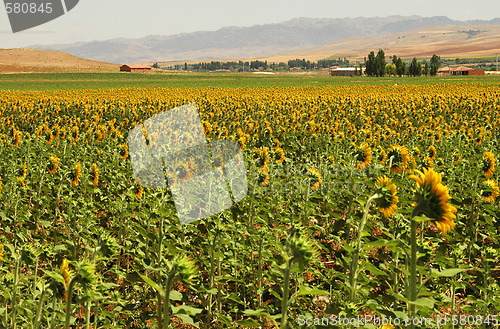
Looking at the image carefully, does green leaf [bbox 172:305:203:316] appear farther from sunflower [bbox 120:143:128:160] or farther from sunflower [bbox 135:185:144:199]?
sunflower [bbox 120:143:128:160]

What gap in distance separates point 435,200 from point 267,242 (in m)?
3.08

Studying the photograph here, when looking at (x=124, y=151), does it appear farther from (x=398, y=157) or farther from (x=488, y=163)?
(x=488, y=163)

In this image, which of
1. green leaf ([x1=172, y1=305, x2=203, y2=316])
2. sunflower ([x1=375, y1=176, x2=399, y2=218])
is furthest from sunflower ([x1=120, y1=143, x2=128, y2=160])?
green leaf ([x1=172, y1=305, x2=203, y2=316])

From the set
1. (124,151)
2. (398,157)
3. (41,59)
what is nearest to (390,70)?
(124,151)

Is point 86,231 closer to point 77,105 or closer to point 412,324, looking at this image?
point 412,324

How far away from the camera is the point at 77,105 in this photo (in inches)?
845

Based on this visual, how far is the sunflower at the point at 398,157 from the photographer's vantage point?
212 inches

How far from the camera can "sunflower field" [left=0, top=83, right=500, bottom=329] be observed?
102 inches

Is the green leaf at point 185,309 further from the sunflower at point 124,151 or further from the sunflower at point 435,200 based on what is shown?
the sunflower at point 124,151

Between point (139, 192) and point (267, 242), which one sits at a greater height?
point (139, 192)

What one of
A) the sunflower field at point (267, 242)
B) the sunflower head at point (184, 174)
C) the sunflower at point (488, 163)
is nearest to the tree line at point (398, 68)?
the sunflower field at point (267, 242)

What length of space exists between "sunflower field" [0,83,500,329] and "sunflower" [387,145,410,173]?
5 cm

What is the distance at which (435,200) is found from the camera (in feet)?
7.48

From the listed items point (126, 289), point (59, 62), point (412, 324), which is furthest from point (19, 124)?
point (59, 62)
